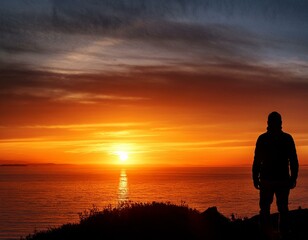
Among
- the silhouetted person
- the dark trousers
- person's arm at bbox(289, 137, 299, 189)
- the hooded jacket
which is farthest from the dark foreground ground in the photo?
the hooded jacket

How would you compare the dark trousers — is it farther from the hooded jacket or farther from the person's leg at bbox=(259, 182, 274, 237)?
the hooded jacket

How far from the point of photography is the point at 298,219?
18.7m

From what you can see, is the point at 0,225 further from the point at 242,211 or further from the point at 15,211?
the point at 242,211

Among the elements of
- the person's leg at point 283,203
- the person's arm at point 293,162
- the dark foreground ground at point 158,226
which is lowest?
the dark foreground ground at point 158,226

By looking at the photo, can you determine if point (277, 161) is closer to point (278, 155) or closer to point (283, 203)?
point (278, 155)

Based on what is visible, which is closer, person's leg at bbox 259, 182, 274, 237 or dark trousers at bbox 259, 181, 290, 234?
dark trousers at bbox 259, 181, 290, 234

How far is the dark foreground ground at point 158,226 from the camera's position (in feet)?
40.8

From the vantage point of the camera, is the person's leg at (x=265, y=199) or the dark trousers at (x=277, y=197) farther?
the person's leg at (x=265, y=199)

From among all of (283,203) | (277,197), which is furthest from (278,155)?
(283,203)

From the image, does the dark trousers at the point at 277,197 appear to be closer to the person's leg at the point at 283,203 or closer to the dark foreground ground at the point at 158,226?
the person's leg at the point at 283,203

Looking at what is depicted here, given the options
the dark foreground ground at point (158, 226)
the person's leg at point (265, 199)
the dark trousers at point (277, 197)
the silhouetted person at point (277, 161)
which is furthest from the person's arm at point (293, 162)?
the dark foreground ground at point (158, 226)

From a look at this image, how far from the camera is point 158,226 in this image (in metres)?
12.8

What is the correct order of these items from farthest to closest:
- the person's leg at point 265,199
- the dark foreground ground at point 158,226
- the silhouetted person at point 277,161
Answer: the dark foreground ground at point 158,226 → the person's leg at point 265,199 → the silhouetted person at point 277,161

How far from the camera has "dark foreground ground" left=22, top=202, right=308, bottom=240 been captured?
1244cm
